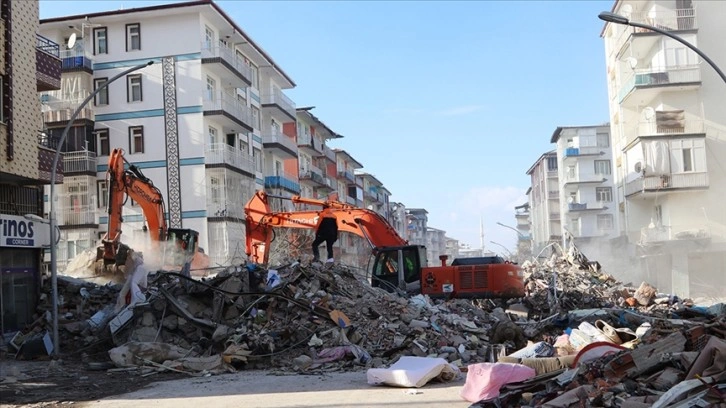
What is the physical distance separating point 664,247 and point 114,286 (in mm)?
31719

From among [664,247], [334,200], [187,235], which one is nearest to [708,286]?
[664,247]

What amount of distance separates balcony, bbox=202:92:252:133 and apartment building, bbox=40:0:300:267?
0.09m

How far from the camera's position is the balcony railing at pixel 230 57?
1694 inches

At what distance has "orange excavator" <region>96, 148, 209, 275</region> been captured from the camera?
20.8m

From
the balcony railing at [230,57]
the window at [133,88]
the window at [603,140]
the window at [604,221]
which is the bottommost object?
the window at [604,221]

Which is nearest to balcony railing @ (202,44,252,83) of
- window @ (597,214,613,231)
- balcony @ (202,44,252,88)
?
balcony @ (202,44,252,88)

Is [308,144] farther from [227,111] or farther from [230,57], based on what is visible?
[227,111]

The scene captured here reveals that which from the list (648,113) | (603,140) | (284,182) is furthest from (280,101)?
(603,140)

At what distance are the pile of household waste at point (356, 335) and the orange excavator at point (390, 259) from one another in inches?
33.0

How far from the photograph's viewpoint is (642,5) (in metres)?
45.5

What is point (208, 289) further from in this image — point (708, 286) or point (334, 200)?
point (708, 286)

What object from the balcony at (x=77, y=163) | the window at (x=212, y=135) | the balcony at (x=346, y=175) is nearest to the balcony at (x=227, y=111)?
the window at (x=212, y=135)

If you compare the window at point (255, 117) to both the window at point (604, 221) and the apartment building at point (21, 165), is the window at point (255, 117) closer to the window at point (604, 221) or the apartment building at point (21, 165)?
the apartment building at point (21, 165)

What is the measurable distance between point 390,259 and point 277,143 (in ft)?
109
